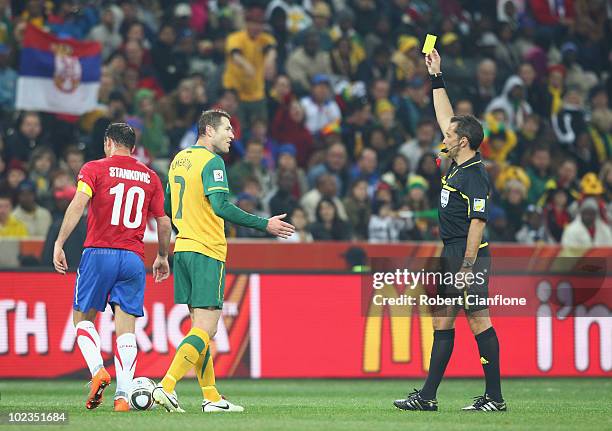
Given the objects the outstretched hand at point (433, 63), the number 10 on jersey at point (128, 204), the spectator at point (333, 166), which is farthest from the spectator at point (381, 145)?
the number 10 on jersey at point (128, 204)

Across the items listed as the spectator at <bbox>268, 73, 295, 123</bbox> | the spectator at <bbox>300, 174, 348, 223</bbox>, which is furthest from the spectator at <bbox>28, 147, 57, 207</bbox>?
the spectator at <bbox>268, 73, 295, 123</bbox>

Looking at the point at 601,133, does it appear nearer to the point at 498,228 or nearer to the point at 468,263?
the point at 498,228

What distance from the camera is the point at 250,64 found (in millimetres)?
21703

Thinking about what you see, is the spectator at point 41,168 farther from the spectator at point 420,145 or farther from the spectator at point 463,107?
the spectator at point 463,107

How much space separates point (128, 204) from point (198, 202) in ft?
2.21

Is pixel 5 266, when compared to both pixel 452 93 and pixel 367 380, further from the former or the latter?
pixel 452 93

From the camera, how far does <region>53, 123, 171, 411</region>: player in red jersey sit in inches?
431

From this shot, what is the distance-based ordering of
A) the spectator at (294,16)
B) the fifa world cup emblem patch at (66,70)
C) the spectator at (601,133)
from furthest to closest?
the spectator at (601,133), the spectator at (294,16), the fifa world cup emblem patch at (66,70)

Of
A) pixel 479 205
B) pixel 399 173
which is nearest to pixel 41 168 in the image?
pixel 399 173

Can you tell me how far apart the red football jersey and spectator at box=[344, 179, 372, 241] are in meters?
8.59

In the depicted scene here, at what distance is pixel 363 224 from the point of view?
774 inches

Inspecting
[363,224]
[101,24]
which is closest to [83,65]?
[101,24]

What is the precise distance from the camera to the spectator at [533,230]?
67.1 ft

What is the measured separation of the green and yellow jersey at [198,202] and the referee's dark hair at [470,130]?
6.78 feet
